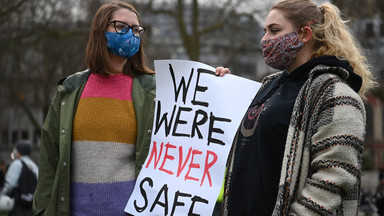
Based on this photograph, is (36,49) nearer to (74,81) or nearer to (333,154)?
(74,81)

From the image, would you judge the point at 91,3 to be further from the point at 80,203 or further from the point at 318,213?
the point at 318,213

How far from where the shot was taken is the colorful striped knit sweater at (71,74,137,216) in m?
3.30

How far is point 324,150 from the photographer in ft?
8.18

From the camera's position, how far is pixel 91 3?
1706 cm

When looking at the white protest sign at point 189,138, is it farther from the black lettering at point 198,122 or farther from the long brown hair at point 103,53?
the long brown hair at point 103,53

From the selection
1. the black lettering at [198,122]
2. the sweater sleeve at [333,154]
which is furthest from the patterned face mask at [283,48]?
the black lettering at [198,122]

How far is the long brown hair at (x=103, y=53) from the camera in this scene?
3.53 m

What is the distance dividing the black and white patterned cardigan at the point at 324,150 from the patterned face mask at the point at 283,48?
0.23 meters

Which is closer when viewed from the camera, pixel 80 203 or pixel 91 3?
pixel 80 203

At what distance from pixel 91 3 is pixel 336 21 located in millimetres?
14965

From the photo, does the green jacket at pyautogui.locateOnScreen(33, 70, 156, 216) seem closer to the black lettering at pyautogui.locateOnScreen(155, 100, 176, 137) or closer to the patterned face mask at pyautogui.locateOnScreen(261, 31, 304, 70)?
the black lettering at pyautogui.locateOnScreen(155, 100, 176, 137)

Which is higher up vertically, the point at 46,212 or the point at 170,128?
the point at 170,128

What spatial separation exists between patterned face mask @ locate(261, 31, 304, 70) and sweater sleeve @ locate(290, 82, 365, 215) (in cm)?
38

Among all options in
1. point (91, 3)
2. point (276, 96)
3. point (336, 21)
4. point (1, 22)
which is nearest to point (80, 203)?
point (276, 96)
